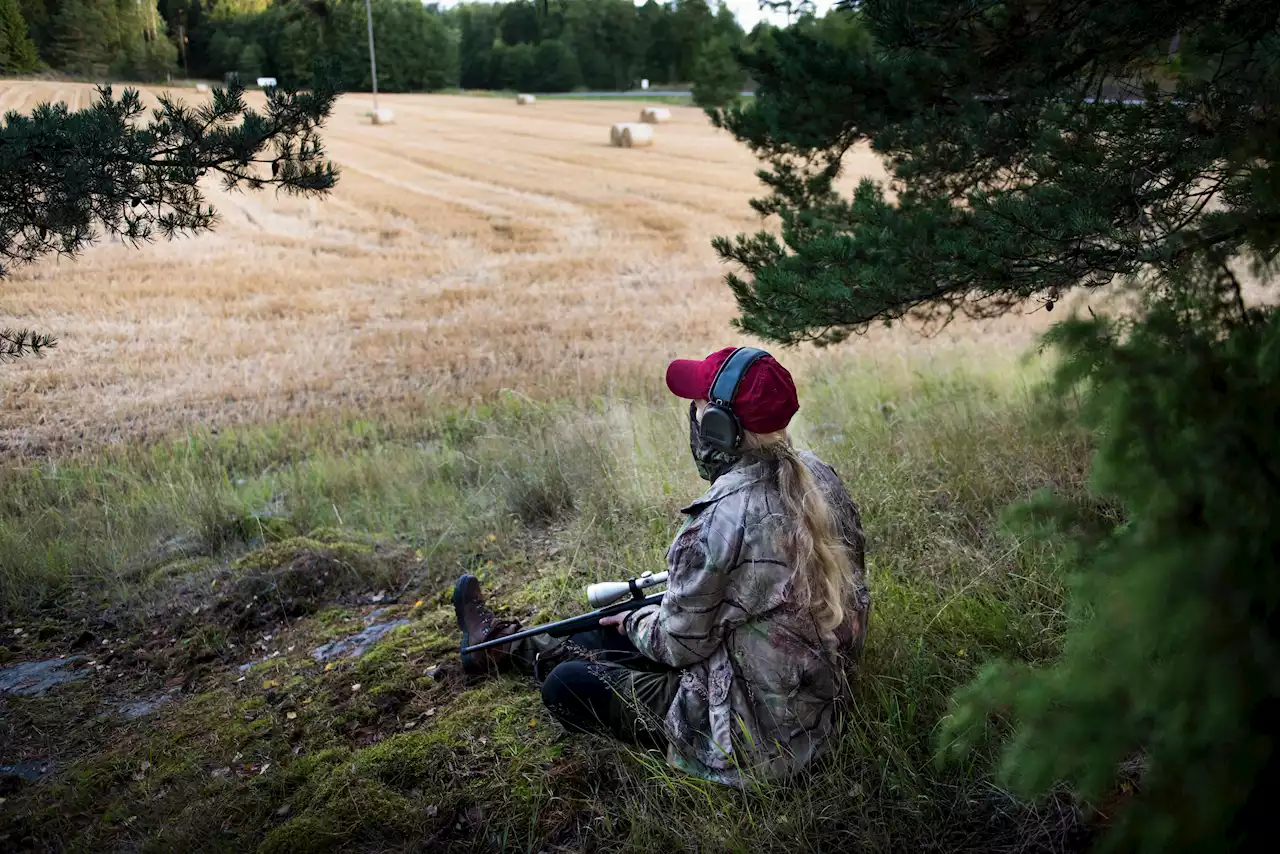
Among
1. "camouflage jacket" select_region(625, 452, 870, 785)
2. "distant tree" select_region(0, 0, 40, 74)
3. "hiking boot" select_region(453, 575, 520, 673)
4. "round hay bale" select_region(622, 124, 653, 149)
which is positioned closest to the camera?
"camouflage jacket" select_region(625, 452, 870, 785)

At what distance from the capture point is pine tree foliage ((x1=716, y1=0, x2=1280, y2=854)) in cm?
106

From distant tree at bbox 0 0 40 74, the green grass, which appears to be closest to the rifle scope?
the green grass

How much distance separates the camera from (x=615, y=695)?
2793 millimetres

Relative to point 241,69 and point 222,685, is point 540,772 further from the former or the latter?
point 241,69

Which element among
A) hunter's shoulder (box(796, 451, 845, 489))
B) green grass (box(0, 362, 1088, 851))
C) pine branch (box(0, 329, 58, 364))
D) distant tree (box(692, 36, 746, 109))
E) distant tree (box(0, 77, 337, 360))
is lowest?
green grass (box(0, 362, 1088, 851))

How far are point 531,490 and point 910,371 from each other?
3.14 meters

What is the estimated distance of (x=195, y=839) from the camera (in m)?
2.64

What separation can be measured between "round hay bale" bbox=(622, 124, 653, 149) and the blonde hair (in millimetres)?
15600

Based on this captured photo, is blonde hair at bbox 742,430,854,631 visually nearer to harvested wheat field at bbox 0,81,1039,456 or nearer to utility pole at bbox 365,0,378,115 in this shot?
harvested wheat field at bbox 0,81,1039,456

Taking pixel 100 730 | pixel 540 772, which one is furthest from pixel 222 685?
pixel 540 772

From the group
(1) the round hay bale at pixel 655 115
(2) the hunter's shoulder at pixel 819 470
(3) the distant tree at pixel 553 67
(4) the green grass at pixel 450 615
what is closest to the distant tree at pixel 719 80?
(4) the green grass at pixel 450 615

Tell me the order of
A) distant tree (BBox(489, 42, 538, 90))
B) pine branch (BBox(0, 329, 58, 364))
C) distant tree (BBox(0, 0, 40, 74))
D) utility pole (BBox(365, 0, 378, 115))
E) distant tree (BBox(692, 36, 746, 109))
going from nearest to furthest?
pine branch (BBox(0, 329, 58, 364)) < distant tree (BBox(692, 36, 746, 109)) < distant tree (BBox(0, 0, 40, 74)) < utility pole (BBox(365, 0, 378, 115)) < distant tree (BBox(489, 42, 538, 90))

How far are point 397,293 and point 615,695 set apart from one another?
773 cm

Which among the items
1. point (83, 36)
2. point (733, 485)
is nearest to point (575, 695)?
point (733, 485)
